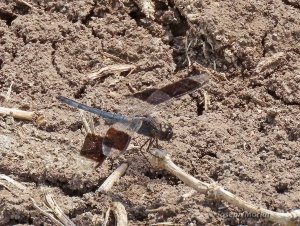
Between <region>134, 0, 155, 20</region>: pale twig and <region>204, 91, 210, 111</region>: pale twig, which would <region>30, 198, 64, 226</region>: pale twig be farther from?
<region>134, 0, 155, 20</region>: pale twig

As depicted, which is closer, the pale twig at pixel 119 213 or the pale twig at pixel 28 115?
the pale twig at pixel 119 213

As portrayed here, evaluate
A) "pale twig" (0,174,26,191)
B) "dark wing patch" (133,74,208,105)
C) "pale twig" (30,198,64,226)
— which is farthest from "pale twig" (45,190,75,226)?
"dark wing patch" (133,74,208,105)

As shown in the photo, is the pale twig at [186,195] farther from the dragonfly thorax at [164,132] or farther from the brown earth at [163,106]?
the dragonfly thorax at [164,132]

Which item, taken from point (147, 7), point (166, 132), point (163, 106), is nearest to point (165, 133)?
point (166, 132)

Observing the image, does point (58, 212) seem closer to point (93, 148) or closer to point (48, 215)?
point (48, 215)

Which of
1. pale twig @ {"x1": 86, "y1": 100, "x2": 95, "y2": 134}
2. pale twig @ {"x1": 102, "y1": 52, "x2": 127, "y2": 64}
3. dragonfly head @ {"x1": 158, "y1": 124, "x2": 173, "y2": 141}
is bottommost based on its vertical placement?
pale twig @ {"x1": 86, "y1": 100, "x2": 95, "y2": 134}

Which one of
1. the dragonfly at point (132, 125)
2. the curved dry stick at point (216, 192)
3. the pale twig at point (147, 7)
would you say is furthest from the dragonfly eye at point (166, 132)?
the pale twig at point (147, 7)
